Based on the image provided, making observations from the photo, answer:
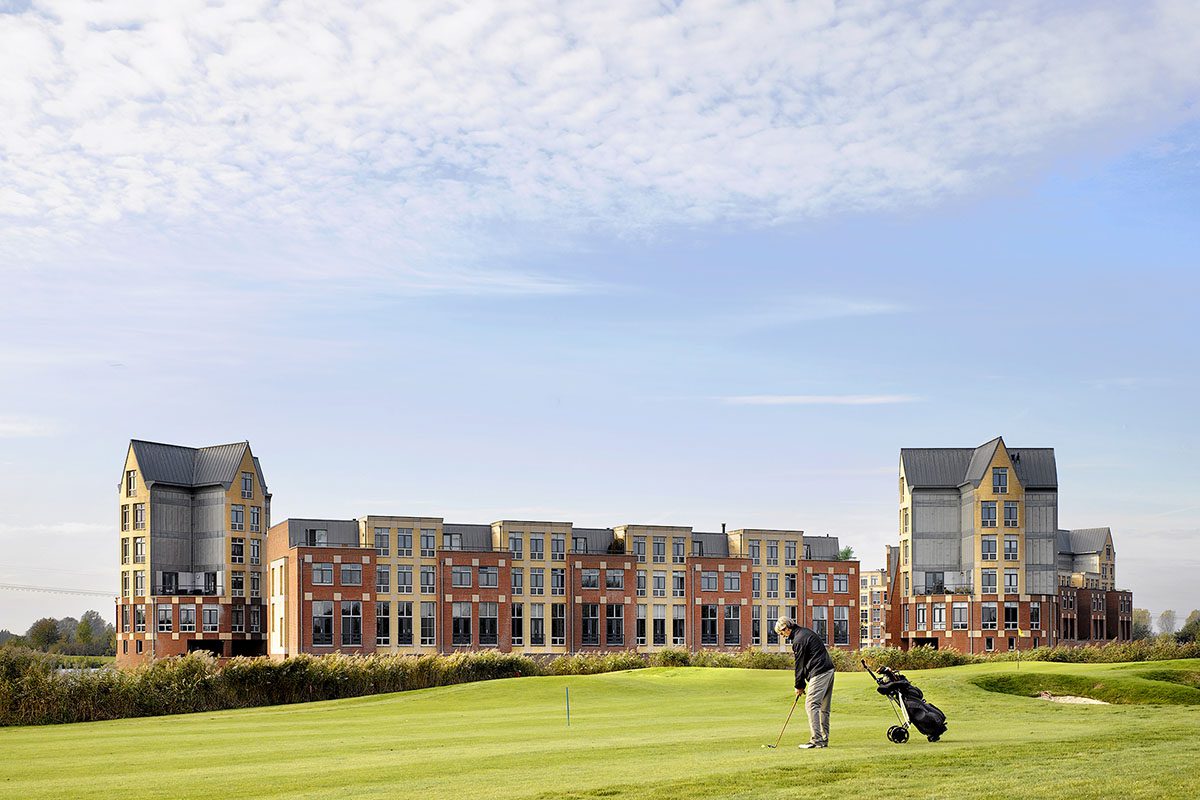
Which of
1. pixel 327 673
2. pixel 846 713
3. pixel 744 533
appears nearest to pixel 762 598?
pixel 744 533

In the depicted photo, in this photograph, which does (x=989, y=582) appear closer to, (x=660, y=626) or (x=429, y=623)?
(x=660, y=626)

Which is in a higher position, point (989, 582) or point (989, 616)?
point (989, 582)

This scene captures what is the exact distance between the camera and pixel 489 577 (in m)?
115

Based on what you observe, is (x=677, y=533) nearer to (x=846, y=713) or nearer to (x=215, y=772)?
(x=846, y=713)

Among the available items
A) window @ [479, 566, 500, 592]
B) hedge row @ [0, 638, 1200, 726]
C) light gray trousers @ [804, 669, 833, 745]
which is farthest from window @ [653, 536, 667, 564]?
light gray trousers @ [804, 669, 833, 745]

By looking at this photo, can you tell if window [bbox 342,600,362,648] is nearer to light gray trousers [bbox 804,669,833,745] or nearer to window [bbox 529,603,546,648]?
window [bbox 529,603,546,648]

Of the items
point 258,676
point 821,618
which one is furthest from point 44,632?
point 258,676

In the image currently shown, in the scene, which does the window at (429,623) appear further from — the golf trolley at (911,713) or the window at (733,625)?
the golf trolley at (911,713)

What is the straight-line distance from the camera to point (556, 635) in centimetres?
11694

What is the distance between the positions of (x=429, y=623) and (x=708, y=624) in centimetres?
2710

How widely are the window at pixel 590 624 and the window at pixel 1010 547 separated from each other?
36.4 m

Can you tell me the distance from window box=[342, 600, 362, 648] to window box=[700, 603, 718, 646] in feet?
107

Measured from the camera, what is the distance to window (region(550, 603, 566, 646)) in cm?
11662

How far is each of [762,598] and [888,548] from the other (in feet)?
109
